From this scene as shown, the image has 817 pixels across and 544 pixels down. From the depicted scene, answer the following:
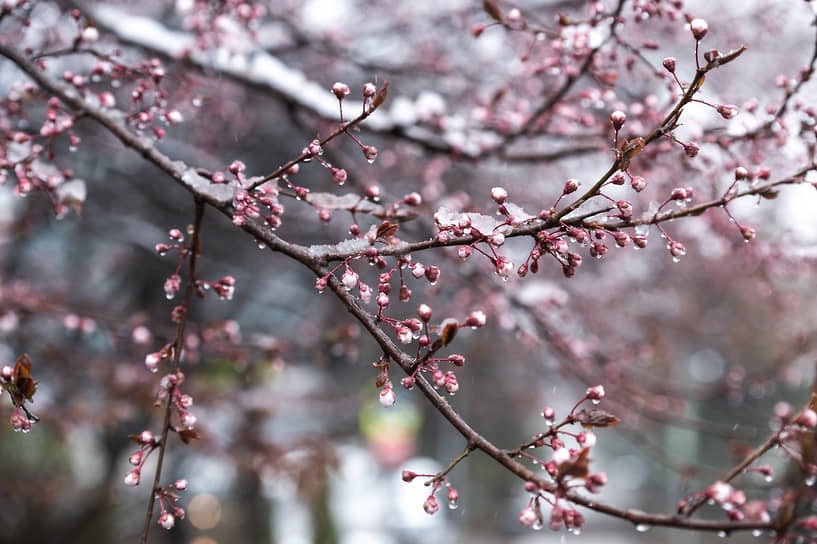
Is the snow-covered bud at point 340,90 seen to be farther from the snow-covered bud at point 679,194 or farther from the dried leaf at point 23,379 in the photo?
the dried leaf at point 23,379

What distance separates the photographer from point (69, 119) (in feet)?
4.31

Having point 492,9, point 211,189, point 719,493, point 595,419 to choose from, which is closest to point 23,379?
point 211,189

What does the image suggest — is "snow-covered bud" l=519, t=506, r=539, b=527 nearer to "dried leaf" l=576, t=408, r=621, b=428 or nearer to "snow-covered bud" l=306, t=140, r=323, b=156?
"dried leaf" l=576, t=408, r=621, b=428

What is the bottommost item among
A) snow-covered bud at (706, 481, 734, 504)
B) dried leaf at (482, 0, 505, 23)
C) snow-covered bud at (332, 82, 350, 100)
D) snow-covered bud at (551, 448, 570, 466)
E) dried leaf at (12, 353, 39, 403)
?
snow-covered bud at (706, 481, 734, 504)

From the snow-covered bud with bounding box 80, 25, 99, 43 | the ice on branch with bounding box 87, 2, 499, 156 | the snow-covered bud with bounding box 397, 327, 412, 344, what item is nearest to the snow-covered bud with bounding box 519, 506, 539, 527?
the snow-covered bud with bounding box 397, 327, 412, 344

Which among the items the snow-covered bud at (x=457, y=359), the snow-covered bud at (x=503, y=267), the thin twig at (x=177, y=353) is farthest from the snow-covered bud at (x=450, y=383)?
the thin twig at (x=177, y=353)

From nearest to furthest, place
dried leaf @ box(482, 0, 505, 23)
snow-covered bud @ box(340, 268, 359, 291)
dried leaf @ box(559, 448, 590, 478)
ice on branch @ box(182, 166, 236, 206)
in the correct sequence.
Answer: dried leaf @ box(559, 448, 590, 478) < snow-covered bud @ box(340, 268, 359, 291) < ice on branch @ box(182, 166, 236, 206) < dried leaf @ box(482, 0, 505, 23)

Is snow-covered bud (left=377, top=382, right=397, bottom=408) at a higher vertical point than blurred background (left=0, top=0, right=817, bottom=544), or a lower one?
lower

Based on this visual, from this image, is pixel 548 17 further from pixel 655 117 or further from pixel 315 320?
pixel 315 320

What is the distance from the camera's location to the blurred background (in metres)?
1.96

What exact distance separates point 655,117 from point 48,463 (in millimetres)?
5223

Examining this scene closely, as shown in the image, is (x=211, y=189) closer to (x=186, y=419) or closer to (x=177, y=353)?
(x=177, y=353)

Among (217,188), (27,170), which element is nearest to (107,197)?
(27,170)

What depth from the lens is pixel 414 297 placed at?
3.97m
